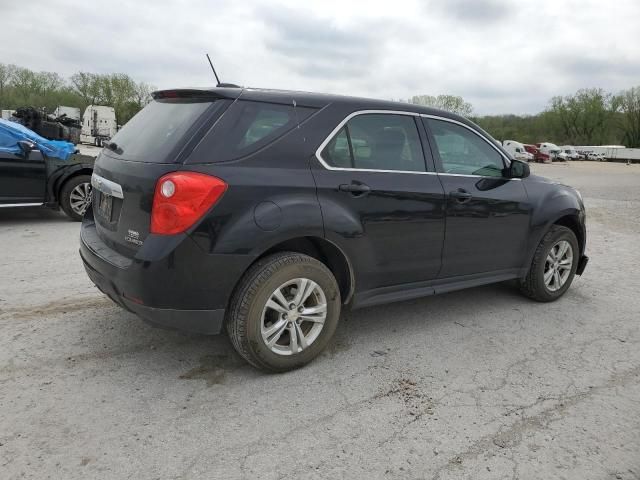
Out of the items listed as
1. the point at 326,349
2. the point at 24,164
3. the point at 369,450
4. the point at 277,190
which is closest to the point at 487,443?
the point at 369,450

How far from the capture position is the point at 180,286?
2.87 metres

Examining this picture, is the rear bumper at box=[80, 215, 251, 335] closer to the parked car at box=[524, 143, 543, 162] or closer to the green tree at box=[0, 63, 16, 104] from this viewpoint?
the parked car at box=[524, 143, 543, 162]

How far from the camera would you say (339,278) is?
3.53 metres

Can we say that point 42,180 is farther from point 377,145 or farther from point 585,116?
point 585,116

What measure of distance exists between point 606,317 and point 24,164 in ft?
25.3

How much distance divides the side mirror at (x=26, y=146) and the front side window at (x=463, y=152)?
20.5 feet

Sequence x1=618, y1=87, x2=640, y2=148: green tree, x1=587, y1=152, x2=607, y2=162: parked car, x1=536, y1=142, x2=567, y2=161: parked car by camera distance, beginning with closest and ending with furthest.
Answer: x1=536, y1=142, x2=567, y2=161: parked car < x1=587, y1=152, x2=607, y2=162: parked car < x1=618, y1=87, x2=640, y2=148: green tree

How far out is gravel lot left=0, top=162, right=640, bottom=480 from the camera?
246cm

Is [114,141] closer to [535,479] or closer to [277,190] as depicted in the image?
[277,190]

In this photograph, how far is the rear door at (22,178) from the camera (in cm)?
749

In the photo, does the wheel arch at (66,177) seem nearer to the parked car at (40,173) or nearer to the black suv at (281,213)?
the parked car at (40,173)

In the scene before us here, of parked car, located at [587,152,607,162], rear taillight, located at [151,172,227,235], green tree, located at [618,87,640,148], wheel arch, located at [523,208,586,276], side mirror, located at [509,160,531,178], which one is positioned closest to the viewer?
rear taillight, located at [151,172,227,235]

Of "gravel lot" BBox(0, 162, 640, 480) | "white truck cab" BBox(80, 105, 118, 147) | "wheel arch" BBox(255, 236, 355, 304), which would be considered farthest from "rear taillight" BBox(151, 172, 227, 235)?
"white truck cab" BBox(80, 105, 118, 147)

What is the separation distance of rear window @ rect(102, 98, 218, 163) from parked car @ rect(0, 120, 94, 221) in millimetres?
4837
